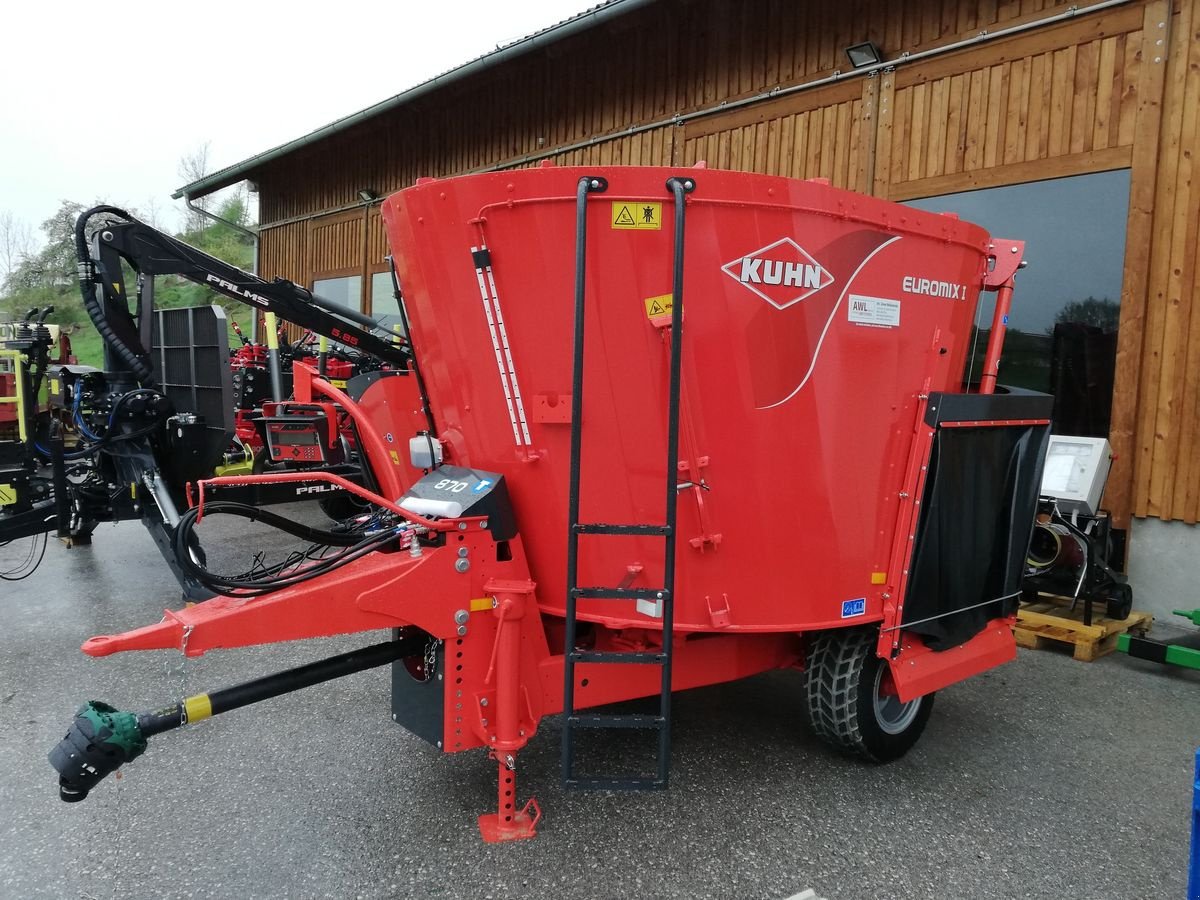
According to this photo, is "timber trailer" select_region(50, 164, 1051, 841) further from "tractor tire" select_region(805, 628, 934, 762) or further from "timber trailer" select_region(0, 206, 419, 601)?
"timber trailer" select_region(0, 206, 419, 601)

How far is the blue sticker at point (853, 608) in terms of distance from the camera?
306 cm

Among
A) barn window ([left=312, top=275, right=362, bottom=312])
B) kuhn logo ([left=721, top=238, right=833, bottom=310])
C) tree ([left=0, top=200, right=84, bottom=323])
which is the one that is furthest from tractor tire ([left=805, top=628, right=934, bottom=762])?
tree ([left=0, top=200, right=84, bottom=323])

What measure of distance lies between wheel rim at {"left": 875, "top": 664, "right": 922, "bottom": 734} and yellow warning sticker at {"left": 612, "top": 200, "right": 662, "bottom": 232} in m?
2.05

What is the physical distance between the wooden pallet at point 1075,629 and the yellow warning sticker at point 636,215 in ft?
11.6

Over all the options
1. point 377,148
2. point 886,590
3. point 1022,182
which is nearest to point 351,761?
point 886,590

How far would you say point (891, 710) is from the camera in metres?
3.48

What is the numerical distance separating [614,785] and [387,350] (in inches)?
163

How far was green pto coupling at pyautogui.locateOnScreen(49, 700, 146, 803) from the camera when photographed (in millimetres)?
2352

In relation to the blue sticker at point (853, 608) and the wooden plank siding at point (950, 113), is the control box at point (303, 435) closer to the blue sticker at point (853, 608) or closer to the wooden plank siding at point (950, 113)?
the wooden plank siding at point (950, 113)

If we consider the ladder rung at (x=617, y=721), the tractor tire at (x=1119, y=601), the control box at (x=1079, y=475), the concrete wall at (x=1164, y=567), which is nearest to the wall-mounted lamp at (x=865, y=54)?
the control box at (x=1079, y=475)

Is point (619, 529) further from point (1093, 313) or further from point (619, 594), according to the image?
point (1093, 313)

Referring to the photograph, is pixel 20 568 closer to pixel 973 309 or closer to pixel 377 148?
pixel 973 309

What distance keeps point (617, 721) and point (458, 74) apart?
9359 mm

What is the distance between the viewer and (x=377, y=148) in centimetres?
1358
